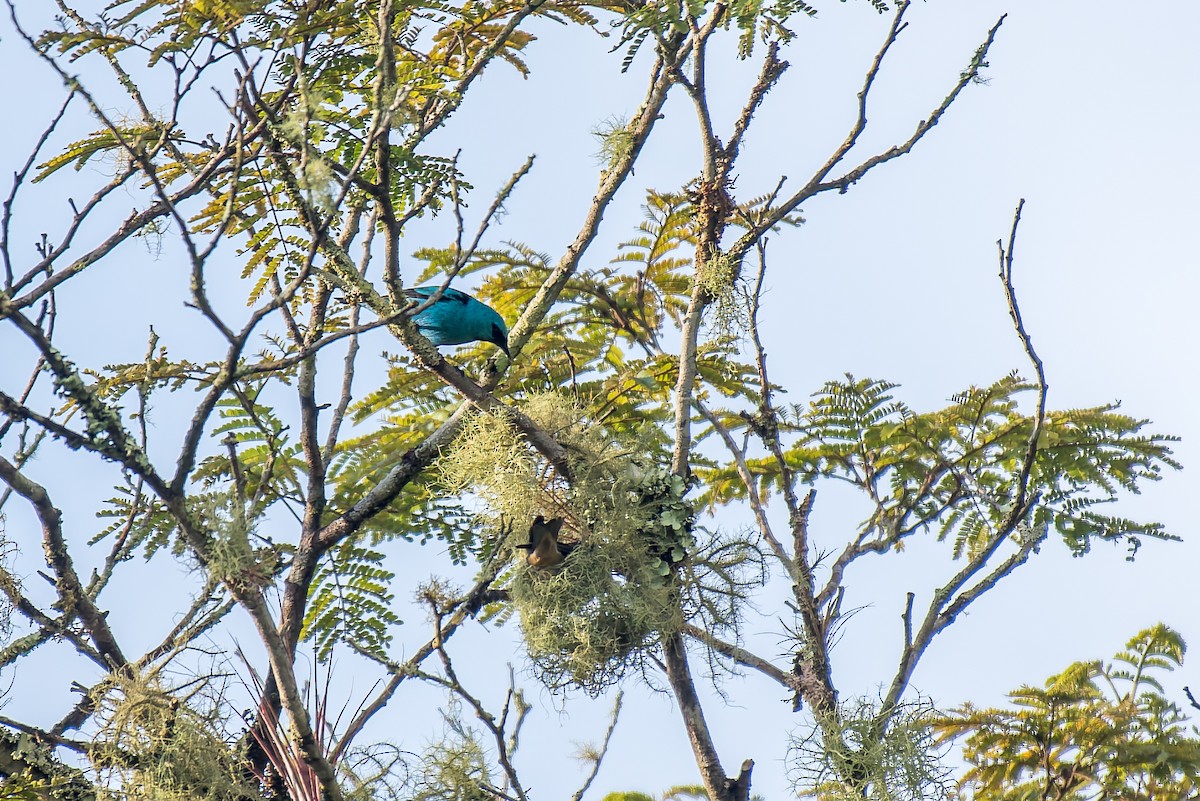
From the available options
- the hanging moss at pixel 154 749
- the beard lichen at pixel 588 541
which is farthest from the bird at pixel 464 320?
the hanging moss at pixel 154 749

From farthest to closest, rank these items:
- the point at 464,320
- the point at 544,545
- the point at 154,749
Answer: the point at 464,320
the point at 544,545
the point at 154,749

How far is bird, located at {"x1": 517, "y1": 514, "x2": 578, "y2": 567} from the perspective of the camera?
5.04 m

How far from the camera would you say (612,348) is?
20.8 ft

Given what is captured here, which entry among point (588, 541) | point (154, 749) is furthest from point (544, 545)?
point (154, 749)

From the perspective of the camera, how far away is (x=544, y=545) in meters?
5.04

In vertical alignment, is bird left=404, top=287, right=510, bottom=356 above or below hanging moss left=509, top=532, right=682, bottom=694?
above

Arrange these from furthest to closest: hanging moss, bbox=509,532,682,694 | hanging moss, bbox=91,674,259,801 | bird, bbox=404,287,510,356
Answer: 1. bird, bbox=404,287,510,356
2. hanging moss, bbox=509,532,682,694
3. hanging moss, bbox=91,674,259,801

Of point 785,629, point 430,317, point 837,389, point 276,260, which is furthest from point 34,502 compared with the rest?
point 837,389

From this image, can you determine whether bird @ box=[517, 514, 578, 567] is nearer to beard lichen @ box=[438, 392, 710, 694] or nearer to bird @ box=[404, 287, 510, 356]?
beard lichen @ box=[438, 392, 710, 694]

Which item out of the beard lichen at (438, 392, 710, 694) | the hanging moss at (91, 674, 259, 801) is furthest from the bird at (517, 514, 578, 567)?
the hanging moss at (91, 674, 259, 801)

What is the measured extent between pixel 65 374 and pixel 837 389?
140 inches

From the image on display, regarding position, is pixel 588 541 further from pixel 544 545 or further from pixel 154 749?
pixel 154 749

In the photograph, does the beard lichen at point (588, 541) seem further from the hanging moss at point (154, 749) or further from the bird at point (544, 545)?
the hanging moss at point (154, 749)

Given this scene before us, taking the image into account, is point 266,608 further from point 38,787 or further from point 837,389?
point 837,389
